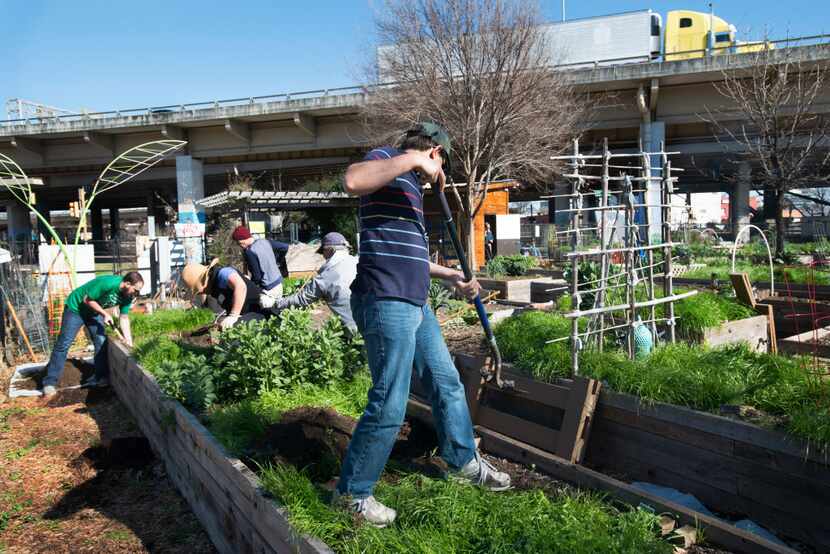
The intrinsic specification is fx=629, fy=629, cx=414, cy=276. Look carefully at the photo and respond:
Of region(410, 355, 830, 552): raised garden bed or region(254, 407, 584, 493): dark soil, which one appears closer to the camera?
region(410, 355, 830, 552): raised garden bed

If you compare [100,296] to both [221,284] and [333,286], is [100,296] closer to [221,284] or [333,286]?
[221,284]

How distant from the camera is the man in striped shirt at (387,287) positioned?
9.24ft

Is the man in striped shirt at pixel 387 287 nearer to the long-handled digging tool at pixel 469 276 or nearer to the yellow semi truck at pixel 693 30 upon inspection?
the long-handled digging tool at pixel 469 276

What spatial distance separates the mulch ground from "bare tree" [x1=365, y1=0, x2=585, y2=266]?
9.73 meters

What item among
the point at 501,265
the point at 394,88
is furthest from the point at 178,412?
the point at 394,88

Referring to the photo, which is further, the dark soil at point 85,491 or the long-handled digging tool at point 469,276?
the dark soil at point 85,491

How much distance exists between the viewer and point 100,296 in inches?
309

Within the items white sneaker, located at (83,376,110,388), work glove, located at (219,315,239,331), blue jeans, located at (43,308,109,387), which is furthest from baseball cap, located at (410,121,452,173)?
white sneaker, located at (83,376,110,388)

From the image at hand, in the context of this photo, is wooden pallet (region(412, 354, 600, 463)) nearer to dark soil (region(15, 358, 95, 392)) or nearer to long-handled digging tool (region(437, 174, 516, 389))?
long-handled digging tool (region(437, 174, 516, 389))

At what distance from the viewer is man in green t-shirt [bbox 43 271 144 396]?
7746 mm

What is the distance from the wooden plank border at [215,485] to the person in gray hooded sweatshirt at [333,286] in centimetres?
130

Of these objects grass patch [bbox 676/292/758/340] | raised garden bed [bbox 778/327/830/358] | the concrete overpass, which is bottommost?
raised garden bed [bbox 778/327/830/358]

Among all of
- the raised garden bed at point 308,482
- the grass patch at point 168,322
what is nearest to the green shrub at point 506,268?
the grass patch at point 168,322

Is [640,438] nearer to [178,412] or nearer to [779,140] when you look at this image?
[178,412]
